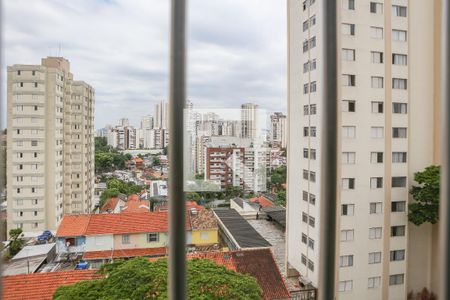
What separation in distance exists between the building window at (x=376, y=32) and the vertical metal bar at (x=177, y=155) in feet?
17.9

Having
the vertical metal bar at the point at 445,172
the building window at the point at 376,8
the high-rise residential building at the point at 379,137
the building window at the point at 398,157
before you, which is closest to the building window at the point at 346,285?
the high-rise residential building at the point at 379,137

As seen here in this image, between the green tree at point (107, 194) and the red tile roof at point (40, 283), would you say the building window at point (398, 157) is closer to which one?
the green tree at point (107, 194)

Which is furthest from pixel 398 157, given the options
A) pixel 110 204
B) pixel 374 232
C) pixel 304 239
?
pixel 110 204

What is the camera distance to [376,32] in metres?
5.01

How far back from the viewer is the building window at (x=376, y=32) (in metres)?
4.99

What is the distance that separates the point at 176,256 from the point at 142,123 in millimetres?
3277

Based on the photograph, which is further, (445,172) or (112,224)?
(112,224)

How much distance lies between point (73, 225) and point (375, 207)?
478 cm

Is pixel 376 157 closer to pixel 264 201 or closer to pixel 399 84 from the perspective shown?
pixel 399 84

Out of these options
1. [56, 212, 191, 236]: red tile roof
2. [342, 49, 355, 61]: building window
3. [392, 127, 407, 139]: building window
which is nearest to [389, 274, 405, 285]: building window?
[392, 127, 407, 139]: building window

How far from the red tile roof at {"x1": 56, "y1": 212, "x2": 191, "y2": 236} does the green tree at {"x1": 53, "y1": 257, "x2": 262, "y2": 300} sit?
5.18 feet

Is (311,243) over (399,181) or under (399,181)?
under

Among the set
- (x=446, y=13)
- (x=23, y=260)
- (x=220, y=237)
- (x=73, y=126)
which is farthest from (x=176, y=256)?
(x=73, y=126)

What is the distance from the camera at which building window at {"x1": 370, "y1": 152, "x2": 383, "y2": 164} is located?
5.15 m
